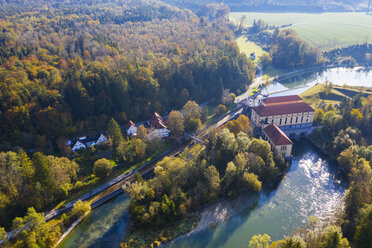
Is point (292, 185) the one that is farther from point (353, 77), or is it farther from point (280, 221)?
point (353, 77)

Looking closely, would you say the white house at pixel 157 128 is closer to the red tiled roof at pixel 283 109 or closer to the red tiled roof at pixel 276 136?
the red tiled roof at pixel 276 136

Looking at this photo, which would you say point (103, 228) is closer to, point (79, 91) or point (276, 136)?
point (79, 91)

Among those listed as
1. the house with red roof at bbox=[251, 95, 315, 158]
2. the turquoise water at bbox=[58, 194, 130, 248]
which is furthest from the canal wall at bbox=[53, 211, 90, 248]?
the house with red roof at bbox=[251, 95, 315, 158]

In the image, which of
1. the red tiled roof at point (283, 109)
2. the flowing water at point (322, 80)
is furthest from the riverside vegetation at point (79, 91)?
the red tiled roof at point (283, 109)

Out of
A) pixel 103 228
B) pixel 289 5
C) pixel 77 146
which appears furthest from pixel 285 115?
pixel 289 5


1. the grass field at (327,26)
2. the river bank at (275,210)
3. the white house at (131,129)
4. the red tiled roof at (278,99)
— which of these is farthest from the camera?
the grass field at (327,26)
